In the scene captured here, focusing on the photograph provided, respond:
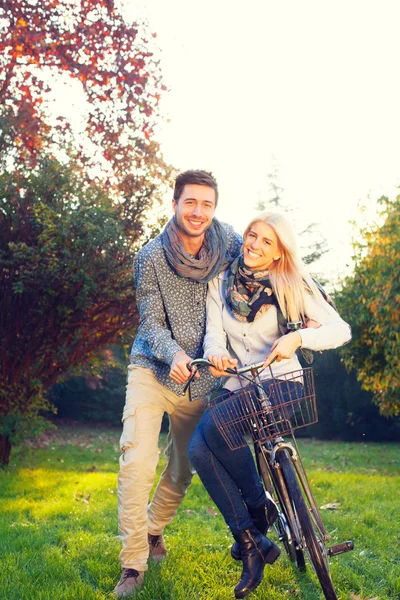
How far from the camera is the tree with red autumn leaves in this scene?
A: 7.64 m

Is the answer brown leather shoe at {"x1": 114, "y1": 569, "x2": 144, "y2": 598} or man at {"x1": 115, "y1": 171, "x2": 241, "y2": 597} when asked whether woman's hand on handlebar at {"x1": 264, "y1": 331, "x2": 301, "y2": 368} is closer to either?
man at {"x1": 115, "y1": 171, "x2": 241, "y2": 597}

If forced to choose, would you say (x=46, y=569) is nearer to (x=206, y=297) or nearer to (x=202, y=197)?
(x=206, y=297)

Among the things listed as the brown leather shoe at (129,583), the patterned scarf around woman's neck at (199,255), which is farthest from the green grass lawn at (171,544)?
the patterned scarf around woman's neck at (199,255)

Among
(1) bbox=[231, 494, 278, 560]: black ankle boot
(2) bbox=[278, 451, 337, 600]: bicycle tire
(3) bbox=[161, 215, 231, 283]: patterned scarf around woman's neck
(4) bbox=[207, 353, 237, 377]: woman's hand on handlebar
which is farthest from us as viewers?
(3) bbox=[161, 215, 231, 283]: patterned scarf around woman's neck

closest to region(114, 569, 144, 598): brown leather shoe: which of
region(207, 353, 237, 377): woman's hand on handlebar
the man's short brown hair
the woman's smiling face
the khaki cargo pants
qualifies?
the khaki cargo pants

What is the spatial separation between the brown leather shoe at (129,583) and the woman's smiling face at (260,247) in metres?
1.85

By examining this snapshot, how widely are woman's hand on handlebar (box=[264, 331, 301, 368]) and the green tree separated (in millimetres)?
7300

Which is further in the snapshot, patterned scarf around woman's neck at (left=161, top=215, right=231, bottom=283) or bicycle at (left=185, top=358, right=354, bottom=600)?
patterned scarf around woman's neck at (left=161, top=215, right=231, bottom=283)

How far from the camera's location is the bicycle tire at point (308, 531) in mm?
2932

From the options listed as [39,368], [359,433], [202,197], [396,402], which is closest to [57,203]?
[39,368]

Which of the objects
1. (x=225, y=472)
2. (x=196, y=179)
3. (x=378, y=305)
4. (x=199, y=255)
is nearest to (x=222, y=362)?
(x=225, y=472)

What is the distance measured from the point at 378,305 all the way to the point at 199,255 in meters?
7.39

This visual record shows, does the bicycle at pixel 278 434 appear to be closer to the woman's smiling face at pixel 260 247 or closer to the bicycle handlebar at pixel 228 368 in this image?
the bicycle handlebar at pixel 228 368

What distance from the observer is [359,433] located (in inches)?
735
